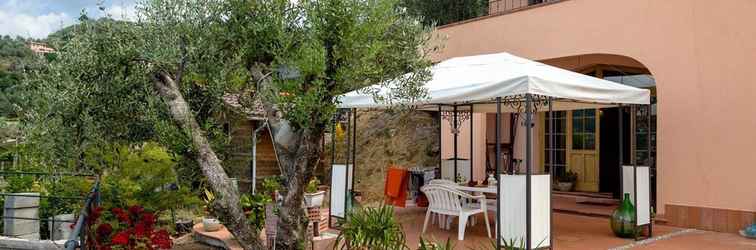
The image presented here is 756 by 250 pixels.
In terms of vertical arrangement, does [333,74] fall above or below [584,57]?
below

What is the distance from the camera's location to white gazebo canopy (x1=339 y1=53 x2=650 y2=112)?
644cm

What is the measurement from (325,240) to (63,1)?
411cm

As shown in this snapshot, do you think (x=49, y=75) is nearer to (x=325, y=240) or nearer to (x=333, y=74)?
(x=333, y=74)

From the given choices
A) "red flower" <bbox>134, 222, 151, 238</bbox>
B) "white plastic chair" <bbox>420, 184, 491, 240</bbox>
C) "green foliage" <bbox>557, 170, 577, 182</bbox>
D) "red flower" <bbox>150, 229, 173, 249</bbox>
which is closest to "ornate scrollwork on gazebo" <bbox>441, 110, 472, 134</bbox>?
"green foliage" <bbox>557, 170, 577, 182</bbox>

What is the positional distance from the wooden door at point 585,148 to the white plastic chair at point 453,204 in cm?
536

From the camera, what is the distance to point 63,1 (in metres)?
6.88

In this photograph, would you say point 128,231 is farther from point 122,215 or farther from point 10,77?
point 10,77

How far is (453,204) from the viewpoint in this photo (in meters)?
A: 7.75

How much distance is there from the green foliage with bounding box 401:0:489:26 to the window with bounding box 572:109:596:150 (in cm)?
582

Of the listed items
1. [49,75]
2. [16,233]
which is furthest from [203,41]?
[16,233]

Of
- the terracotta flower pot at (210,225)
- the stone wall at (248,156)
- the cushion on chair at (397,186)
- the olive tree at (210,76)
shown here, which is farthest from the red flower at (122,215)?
the stone wall at (248,156)

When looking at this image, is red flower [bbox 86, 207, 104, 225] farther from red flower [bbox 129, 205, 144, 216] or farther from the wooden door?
the wooden door

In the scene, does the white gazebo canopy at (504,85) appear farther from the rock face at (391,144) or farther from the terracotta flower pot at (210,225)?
the rock face at (391,144)

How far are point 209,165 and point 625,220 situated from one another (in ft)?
17.3
